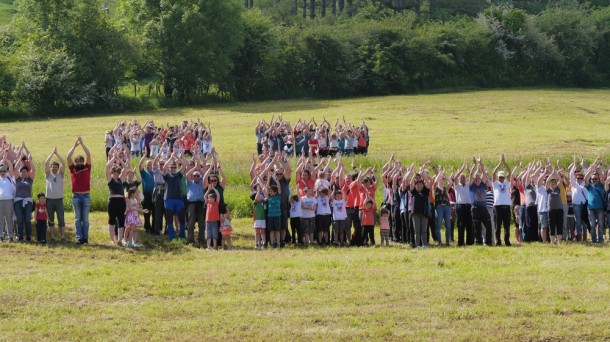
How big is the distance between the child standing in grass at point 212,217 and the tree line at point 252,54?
1920 inches

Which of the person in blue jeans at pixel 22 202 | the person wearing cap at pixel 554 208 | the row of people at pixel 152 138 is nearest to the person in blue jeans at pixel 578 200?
the person wearing cap at pixel 554 208

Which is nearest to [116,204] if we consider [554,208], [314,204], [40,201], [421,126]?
[40,201]

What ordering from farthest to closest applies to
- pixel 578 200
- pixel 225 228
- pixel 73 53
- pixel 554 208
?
pixel 73 53
pixel 578 200
pixel 554 208
pixel 225 228

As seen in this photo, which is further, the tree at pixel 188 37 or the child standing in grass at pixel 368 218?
the tree at pixel 188 37

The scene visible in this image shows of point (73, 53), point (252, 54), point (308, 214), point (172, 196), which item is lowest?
point (308, 214)

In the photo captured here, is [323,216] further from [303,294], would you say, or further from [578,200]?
[303,294]

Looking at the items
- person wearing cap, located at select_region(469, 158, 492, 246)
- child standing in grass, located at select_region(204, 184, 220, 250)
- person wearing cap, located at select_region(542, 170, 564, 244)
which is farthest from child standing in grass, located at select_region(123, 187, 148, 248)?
person wearing cap, located at select_region(542, 170, 564, 244)

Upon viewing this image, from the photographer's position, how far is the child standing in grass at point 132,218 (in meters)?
20.3

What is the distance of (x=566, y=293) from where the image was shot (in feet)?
50.2

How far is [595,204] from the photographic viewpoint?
21844 mm

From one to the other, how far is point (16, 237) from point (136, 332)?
843 cm

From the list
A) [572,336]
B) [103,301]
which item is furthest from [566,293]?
[103,301]

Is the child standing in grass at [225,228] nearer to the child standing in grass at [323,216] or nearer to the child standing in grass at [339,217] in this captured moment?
the child standing in grass at [323,216]

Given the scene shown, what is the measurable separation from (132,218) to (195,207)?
155 centimetres
